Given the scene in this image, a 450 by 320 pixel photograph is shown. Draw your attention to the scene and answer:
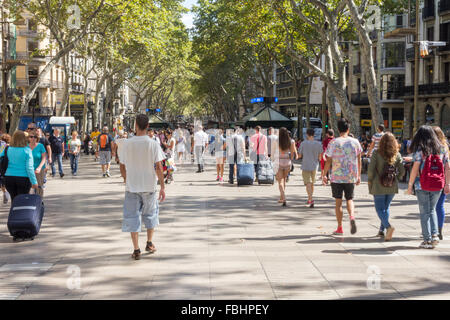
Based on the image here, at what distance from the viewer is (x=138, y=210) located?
→ 7.71 meters

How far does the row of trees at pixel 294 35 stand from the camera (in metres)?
18.4

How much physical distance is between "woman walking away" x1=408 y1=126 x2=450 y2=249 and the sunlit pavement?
0.29 metres

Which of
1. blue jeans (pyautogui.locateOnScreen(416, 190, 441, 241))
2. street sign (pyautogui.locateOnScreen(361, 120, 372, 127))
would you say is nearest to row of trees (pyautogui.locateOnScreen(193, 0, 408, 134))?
street sign (pyautogui.locateOnScreen(361, 120, 372, 127))

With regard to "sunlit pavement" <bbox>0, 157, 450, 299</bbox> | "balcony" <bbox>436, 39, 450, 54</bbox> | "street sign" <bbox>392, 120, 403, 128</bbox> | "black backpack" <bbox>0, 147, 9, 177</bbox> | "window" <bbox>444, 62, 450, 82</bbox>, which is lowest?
"sunlit pavement" <bbox>0, 157, 450, 299</bbox>

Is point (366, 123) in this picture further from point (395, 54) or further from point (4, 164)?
point (4, 164)

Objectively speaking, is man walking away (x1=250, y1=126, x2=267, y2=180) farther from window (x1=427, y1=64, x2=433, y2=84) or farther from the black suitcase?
window (x1=427, y1=64, x2=433, y2=84)

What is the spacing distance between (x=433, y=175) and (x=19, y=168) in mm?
5929

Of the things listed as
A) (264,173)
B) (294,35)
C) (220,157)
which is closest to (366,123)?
(294,35)

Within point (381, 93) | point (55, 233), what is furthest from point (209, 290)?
point (381, 93)

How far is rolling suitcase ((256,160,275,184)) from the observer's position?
17.6m

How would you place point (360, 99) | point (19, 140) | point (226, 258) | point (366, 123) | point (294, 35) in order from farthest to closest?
point (360, 99) → point (366, 123) → point (294, 35) → point (19, 140) → point (226, 258)

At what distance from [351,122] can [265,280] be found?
1410 cm
